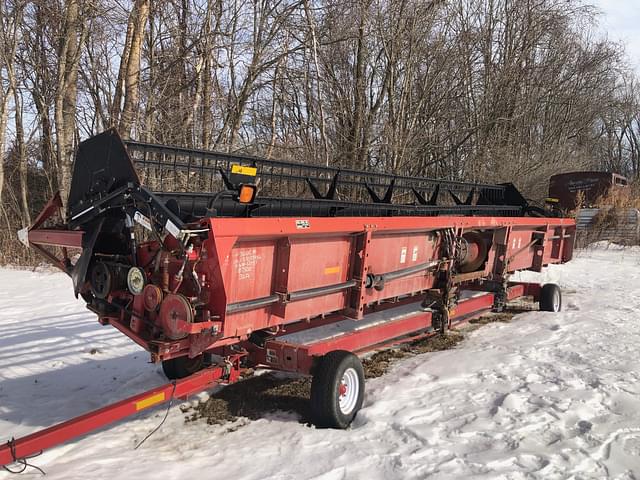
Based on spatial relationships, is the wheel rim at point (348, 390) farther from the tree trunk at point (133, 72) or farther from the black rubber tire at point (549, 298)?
the tree trunk at point (133, 72)

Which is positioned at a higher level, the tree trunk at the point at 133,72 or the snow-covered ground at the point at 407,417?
the tree trunk at the point at 133,72

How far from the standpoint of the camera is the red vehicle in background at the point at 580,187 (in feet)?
53.9

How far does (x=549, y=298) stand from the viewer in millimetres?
7426

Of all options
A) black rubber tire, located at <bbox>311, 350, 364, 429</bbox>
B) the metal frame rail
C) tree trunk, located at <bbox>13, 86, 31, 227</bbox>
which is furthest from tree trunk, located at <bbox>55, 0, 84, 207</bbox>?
black rubber tire, located at <bbox>311, 350, 364, 429</bbox>

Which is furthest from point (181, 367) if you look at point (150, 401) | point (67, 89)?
point (67, 89)

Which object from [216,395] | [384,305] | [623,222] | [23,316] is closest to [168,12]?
[23,316]

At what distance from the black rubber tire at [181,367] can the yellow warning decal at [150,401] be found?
121 cm

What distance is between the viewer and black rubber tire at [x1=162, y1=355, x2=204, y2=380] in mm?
4391

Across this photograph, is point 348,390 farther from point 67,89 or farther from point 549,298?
point 67,89

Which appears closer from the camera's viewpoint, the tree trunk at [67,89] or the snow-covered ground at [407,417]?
the snow-covered ground at [407,417]

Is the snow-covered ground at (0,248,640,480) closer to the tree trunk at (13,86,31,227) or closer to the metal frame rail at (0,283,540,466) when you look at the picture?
the metal frame rail at (0,283,540,466)

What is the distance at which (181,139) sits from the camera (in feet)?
39.3

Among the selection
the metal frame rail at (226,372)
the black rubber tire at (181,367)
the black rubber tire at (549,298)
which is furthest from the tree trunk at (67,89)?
the black rubber tire at (549,298)

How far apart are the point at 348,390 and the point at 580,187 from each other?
15724 mm
